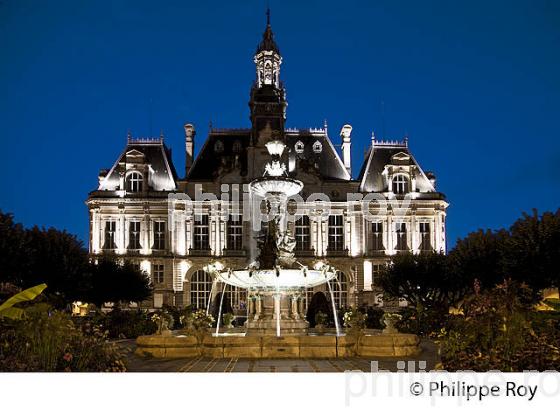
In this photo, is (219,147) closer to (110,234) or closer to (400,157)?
(110,234)

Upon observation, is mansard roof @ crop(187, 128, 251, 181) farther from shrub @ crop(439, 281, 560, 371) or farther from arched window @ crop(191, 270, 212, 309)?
shrub @ crop(439, 281, 560, 371)

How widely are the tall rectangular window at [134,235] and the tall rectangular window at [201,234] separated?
12.7 feet

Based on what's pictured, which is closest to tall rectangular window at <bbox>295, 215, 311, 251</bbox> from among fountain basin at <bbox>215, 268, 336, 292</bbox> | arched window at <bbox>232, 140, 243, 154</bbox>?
arched window at <bbox>232, 140, 243, 154</bbox>

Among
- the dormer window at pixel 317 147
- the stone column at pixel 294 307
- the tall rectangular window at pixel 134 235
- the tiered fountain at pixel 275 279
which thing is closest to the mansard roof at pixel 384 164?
the dormer window at pixel 317 147

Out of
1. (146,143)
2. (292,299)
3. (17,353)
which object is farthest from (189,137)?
(17,353)

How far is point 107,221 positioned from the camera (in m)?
49.4

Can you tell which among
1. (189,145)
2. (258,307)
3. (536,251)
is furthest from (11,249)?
(189,145)

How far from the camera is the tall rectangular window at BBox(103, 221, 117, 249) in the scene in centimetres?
4891

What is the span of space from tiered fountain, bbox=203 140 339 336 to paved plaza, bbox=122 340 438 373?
3.71 meters

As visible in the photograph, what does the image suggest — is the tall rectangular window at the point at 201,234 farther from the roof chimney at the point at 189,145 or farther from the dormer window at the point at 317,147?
the dormer window at the point at 317,147

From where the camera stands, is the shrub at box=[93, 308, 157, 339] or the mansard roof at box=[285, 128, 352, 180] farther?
the mansard roof at box=[285, 128, 352, 180]

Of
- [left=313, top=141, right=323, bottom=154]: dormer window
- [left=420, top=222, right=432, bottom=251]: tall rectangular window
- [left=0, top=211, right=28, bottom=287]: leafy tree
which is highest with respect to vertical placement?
[left=313, top=141, right=323, bottom=154]: dormer window

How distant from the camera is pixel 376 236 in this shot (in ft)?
164

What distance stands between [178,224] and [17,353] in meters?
38.3
